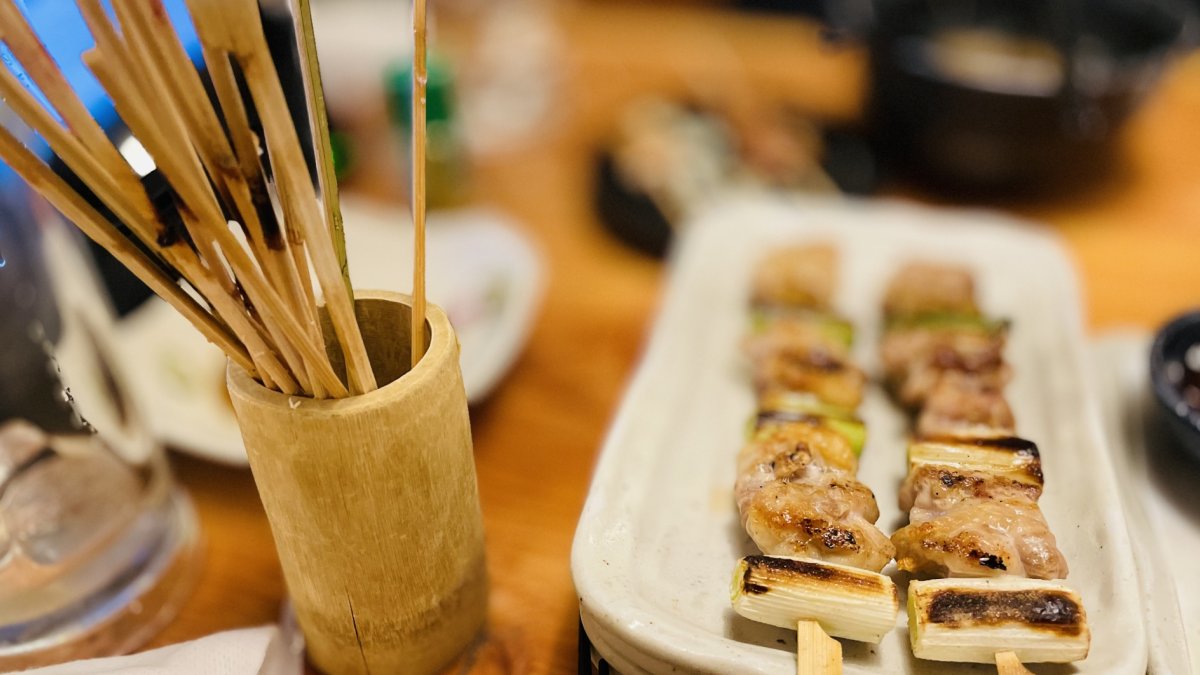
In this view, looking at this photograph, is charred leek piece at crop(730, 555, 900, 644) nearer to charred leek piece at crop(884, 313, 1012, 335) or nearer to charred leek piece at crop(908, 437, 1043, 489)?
charred leek piece at crop(908, 437, 1043, 489)

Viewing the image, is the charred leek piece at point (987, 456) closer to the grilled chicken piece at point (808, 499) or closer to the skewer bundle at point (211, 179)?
the grilled chicken piece at point (808, 499)

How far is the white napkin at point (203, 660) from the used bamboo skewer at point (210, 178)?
1.24 feet

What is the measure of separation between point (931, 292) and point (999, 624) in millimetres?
754

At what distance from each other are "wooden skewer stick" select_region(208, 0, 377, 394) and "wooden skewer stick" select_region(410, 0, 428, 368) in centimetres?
8

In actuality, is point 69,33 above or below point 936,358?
above

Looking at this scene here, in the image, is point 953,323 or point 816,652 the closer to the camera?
point 816,652

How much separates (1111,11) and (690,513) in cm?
205

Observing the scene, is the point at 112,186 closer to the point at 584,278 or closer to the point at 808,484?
the point at 808,484

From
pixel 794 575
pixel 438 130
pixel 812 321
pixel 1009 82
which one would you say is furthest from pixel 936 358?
pixel 438 130

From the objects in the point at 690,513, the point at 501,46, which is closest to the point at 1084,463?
the point at 690,513

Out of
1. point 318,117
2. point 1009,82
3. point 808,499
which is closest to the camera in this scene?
point 318,117

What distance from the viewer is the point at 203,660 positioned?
3.40ft

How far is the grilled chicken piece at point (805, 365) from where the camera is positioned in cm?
139

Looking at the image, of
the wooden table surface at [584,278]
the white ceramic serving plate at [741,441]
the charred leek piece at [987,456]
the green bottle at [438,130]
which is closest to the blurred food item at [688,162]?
the wooden table surface at [584,278]
